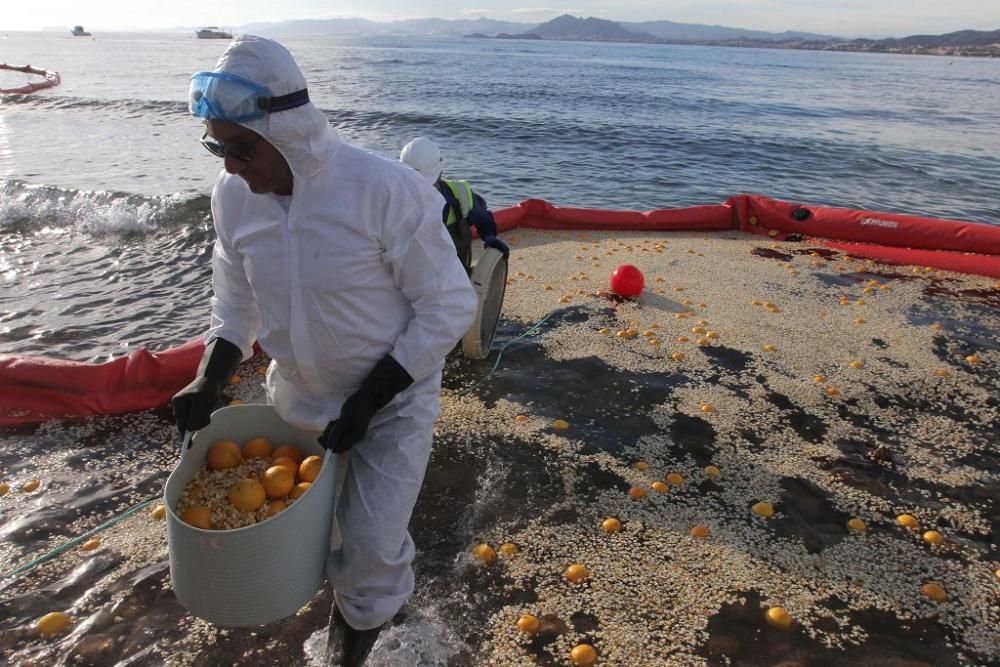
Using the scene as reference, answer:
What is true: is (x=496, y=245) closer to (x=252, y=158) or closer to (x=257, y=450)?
(x=257, y=450)

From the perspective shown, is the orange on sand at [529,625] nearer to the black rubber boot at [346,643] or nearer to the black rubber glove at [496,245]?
the black rubber boot at [346,643]

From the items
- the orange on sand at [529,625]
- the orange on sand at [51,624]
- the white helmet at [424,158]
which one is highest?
the white helmet at [424,158]

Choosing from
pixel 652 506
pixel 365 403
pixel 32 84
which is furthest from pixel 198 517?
pixel 32 84

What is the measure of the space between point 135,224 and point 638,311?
26.4 feet

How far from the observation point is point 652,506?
358 cm

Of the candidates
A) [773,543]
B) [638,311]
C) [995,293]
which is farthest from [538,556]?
[995,293]

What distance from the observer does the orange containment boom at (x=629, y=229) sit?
436cm

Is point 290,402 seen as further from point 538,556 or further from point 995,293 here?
point 995,293

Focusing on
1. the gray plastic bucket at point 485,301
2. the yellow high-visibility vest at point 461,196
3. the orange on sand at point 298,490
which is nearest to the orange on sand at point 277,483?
the orange on sand at point 298,490

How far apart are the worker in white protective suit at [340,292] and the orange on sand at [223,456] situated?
0.48 ft

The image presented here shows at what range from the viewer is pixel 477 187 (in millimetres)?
14547

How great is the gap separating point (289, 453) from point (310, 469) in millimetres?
185

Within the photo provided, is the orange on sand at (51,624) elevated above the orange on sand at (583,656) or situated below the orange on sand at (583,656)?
below

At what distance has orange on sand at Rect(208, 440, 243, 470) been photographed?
2.27 m
